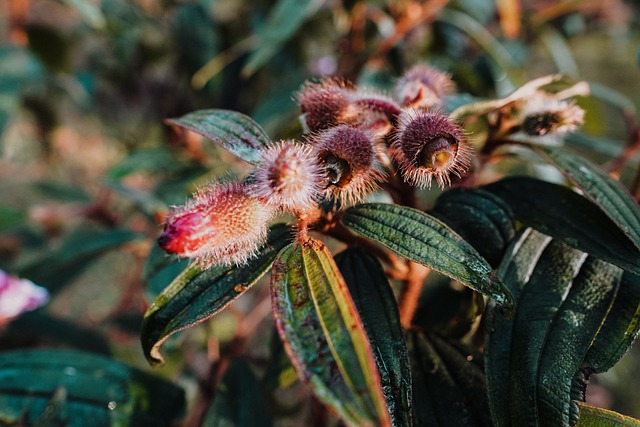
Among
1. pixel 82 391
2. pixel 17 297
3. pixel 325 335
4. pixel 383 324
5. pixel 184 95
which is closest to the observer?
pixel 325 335

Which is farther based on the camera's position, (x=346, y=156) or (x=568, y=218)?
(x=568, y=218)

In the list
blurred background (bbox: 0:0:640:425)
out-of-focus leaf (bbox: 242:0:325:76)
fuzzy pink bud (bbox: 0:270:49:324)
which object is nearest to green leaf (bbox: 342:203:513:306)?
blurred background (bbox: 0:0:640:425)

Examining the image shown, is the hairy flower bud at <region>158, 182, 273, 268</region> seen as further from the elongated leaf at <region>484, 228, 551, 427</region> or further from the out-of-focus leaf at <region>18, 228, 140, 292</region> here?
the out-of-focus leaf at <region>18, 228, 140, 292</region>

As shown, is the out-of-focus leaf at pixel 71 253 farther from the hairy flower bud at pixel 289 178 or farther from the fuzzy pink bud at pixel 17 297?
the hairy flower bud at pixel 289 178

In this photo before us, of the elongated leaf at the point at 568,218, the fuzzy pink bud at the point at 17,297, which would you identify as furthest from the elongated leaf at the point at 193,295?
the fuzzy pink bud at the point at 17,297

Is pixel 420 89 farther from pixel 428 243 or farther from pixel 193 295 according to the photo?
pixel 193 295

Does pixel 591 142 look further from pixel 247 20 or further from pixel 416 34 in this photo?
pixel 247 20

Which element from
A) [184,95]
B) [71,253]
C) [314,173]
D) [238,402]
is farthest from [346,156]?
[184,95]
